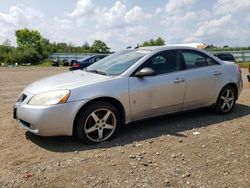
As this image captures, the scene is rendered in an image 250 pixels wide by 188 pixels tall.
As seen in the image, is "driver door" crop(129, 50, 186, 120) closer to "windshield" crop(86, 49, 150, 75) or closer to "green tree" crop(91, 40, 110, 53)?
"windshield" crop(86, 49, 150, 75)

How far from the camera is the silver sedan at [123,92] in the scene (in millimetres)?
4883

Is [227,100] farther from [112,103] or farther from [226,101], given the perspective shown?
[112,103]

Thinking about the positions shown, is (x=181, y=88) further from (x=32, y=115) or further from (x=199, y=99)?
(x=32, y=115)

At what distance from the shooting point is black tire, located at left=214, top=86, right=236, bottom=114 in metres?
6.84

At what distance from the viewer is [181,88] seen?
6.05 meters

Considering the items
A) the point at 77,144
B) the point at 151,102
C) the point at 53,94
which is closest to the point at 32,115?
the point at 53,94

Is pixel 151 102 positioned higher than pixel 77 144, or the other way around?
pixel 151 102

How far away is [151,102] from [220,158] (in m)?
1.63

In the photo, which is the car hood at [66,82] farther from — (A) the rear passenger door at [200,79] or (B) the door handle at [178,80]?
(A) the rear passenger door at [200,79]

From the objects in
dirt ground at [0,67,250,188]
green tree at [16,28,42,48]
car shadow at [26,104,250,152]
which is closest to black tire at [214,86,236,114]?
car shadow at [26,104,250,152]

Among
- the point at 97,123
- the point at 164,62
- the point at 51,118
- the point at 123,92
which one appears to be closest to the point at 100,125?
the point at 97,123

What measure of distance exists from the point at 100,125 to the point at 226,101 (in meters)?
3.11

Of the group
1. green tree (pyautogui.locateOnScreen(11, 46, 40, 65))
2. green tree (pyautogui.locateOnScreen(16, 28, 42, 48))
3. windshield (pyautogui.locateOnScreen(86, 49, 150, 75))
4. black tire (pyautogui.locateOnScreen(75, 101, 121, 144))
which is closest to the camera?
black tire (pyautogui.locateOnScreen(75, 101, 121, 144))

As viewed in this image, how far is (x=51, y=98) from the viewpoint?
4859 mm
